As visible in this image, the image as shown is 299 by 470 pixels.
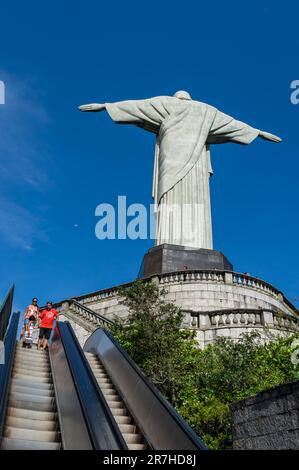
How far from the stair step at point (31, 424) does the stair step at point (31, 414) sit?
0.15 m

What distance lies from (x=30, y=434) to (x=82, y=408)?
949mm

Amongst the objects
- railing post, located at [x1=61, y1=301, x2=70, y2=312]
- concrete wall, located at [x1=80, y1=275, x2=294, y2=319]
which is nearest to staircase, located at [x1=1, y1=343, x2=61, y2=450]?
concrete wall, located at [x1=80, y1=275, x2=294, y2=319]

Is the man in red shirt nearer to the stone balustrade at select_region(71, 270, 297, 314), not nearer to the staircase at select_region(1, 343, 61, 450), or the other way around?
the staircase at select_region(1, 343, 61, 450)

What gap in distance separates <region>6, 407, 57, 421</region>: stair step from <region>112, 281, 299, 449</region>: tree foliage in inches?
144

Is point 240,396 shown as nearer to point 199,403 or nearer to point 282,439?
point 199,403

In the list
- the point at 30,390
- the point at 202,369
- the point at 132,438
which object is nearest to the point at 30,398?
the point at 30,390

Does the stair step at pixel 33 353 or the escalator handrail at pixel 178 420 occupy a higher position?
the stair step at pixel 33 353

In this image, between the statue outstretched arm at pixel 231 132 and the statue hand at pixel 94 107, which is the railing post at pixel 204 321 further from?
the statue hand at pixel 94 107

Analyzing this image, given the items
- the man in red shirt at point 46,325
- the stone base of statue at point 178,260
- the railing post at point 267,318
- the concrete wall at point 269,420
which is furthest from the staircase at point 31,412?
the stone base of statue at point 178,260

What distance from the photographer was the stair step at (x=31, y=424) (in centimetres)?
575

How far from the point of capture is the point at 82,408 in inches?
204

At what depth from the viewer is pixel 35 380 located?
→ 7.81 meters
